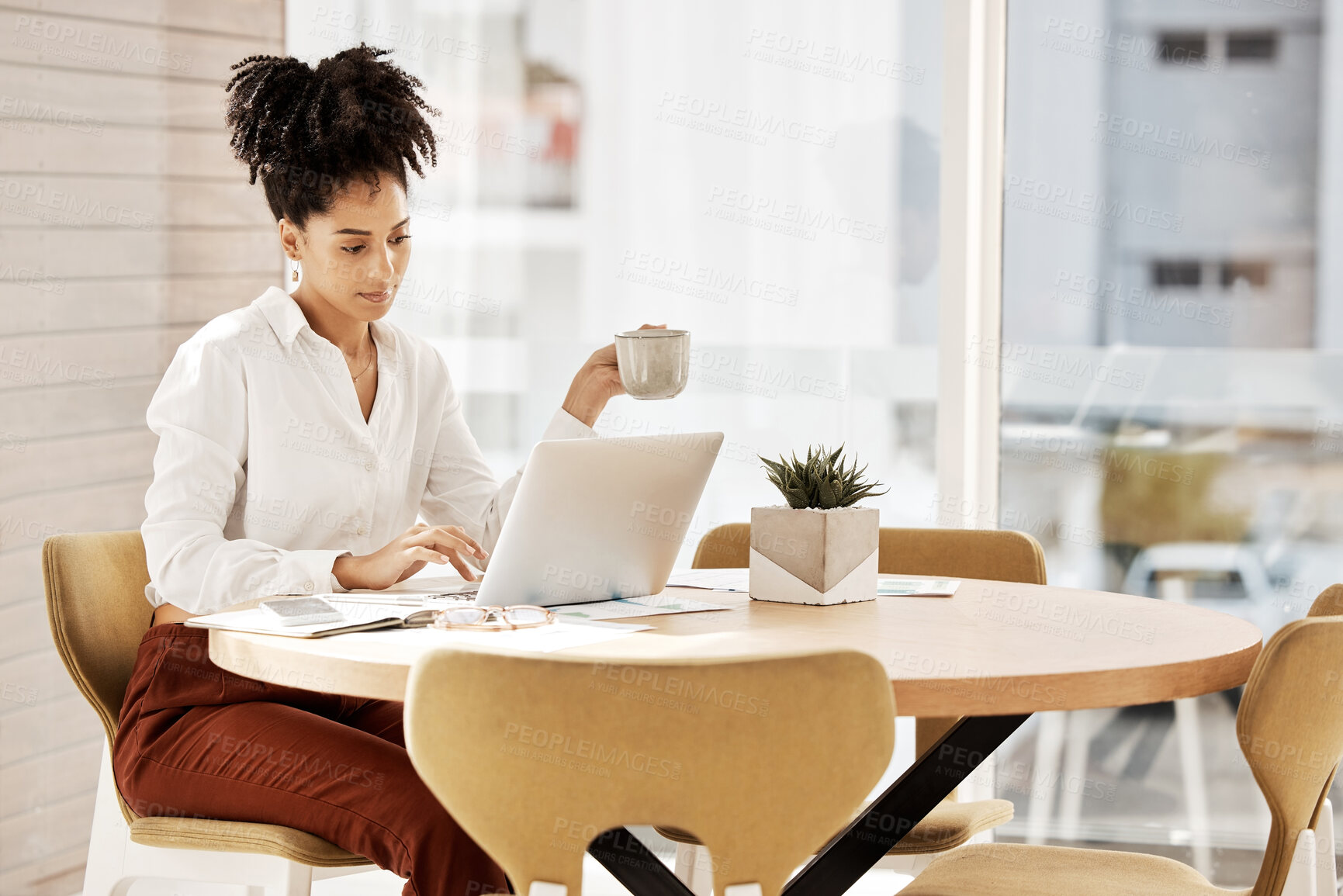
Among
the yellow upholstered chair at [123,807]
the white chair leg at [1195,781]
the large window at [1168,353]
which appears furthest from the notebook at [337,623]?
the white chair leg at [1195,781]

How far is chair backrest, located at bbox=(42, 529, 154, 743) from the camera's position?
1.95m

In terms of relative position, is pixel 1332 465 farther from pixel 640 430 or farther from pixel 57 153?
pixel 57 153

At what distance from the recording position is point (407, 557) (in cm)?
180

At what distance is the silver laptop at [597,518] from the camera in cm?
164

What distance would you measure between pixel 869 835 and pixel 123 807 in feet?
3.50

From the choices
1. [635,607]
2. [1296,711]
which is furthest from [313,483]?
[1296,711]

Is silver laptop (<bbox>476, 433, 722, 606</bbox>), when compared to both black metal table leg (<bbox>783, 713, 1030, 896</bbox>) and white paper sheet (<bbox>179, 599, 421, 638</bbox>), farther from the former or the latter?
black metal table leg (<bbox>783, 713, 1030, 896</bbox>)

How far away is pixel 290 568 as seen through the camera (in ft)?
6.14

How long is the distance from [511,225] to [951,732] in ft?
7.46

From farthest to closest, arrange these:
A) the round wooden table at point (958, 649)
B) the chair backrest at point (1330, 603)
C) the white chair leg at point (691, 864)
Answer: the white chair leg at point (691, 864)
the chair backrest at point (1330, 603)
the round wooden table at point (958, 649)

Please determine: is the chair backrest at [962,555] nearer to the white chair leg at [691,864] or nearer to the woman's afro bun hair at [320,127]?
the white chair leg at [691,864]

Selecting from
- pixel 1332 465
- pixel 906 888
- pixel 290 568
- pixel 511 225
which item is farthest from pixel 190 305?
pixel 1332 465

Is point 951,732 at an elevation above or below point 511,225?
below

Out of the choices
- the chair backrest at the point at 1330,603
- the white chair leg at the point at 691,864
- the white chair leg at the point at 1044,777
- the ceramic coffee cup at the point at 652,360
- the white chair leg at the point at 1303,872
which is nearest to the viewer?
the white chair leg at the point at 1303,872
